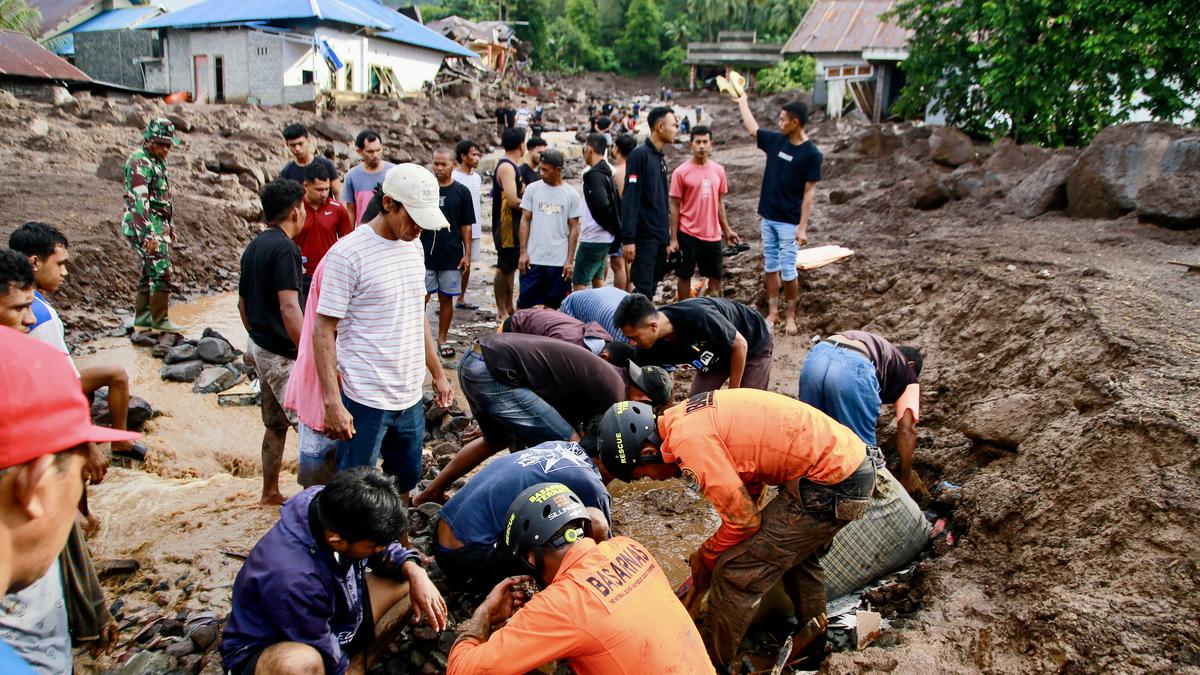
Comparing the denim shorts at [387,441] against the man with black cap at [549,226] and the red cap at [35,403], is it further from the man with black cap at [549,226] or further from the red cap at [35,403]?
the man with black cap at [549,226]

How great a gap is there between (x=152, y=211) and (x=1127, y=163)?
1018 centimetres

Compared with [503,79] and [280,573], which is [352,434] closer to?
[280,573]

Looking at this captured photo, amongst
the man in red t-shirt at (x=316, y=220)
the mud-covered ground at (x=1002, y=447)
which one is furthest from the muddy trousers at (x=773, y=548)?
the man in red t-shirt at (x=316, y=220)

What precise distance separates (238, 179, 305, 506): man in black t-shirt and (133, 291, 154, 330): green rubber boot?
3.79m

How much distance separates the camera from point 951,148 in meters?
13.2

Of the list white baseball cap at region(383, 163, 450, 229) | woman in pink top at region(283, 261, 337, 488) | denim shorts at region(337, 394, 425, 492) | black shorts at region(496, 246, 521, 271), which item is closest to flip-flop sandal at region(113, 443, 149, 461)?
woman in pink top at region(283, 261, 337, 488)

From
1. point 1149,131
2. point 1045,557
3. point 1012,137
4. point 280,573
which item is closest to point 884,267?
point 1149,131

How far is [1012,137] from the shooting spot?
13297 millimetres

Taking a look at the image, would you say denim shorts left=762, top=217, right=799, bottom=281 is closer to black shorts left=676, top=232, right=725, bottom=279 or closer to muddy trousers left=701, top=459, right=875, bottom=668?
black shorts left=676, top=232, right=725, bottom=279

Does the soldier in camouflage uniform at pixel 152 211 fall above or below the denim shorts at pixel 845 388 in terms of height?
above

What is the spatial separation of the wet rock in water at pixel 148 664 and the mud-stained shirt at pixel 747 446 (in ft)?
7.44

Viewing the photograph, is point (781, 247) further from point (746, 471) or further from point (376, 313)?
point (376, 313)

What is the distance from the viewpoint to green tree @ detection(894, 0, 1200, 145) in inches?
435

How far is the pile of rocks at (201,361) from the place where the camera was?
21.8 ft
